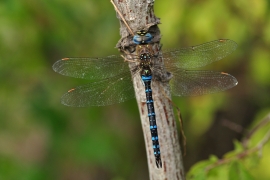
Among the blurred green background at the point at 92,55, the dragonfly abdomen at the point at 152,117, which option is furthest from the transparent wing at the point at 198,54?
the blurred green background at the point at 92,55

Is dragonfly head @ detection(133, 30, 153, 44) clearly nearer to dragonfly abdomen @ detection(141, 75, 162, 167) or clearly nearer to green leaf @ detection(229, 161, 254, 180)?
dragonfly abdomen @ detection(141, 75, 162, 167)

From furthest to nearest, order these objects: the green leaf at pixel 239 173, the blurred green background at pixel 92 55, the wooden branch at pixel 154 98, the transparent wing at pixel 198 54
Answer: the blurred green background at pixel 92 55 → the transparent wing at pixel 198 54 → the green leaf at pixel 239 173 → the wooden branch at pixel 154 98

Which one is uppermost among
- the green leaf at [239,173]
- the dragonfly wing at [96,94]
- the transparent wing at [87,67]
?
the transparent wing at [87,67]

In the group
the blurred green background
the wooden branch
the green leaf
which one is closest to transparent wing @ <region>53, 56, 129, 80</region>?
the wooden branch

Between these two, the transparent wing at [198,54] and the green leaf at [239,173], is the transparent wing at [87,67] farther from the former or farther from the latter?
the green leaf at [239,173]

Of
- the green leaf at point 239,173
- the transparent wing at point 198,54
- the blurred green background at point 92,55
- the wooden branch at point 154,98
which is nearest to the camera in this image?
the wooden branch at point 154,98

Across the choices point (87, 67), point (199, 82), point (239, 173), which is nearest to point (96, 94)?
point (87, 67)

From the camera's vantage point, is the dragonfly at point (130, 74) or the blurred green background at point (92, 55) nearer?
the dragonfly at point (130, 74)
